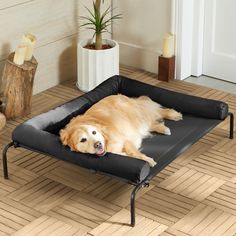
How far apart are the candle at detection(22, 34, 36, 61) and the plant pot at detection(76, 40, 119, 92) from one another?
39cm

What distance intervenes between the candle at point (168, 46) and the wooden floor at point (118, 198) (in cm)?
84

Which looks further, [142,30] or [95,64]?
[142,30]

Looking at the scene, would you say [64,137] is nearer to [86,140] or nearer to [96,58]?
[86,140]

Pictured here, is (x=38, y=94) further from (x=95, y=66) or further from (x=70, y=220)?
(x=70, y=220)

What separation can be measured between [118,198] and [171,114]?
0.64 metres

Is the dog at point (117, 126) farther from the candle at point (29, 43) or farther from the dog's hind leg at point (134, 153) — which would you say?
the candle at point (29, 43)

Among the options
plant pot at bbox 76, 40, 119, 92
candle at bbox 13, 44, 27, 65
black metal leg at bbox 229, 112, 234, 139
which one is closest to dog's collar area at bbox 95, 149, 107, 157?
black metal leg at bbox 229, 112, 234, 139

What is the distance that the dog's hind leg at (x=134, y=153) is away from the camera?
3.12 metres

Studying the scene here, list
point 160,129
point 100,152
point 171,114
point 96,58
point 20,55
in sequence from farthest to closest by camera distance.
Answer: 1. point 96,58
2. point 20,55
3. point 171,114
4. point 160,129
5. point 100,152

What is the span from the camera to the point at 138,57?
4.66 m

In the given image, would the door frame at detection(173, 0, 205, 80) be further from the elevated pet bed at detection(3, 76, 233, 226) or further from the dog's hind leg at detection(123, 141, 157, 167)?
the dog's hind leg at detection(123, 141, 157, 167)

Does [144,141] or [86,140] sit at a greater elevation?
[86,140]

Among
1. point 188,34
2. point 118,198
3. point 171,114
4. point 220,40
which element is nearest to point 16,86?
point 171,114

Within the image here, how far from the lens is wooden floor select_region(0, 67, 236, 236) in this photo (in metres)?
2.98
